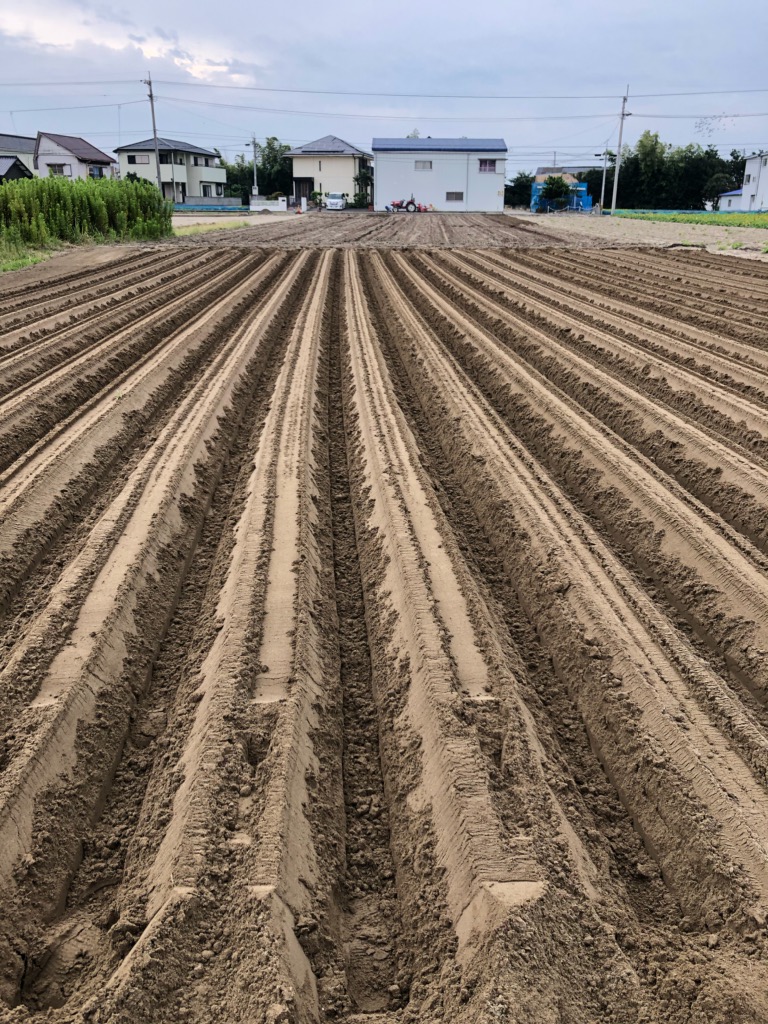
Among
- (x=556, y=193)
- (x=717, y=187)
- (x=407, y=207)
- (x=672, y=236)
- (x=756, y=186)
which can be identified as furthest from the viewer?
(x=717, y=187)

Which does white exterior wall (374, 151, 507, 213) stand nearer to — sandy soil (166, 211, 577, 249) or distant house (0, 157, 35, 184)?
distant house (0, 157, 35, 184)

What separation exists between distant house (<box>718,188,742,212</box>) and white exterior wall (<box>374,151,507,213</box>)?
18.1m

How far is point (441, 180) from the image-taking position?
5991 cm

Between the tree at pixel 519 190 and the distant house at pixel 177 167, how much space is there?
24404mm

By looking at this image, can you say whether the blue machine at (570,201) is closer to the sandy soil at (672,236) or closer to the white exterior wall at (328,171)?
the white exterior wall at (328,171)

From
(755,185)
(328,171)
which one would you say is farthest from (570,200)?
(328,171)

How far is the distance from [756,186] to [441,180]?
24.3 meters

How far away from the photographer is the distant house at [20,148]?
5848 centimetres

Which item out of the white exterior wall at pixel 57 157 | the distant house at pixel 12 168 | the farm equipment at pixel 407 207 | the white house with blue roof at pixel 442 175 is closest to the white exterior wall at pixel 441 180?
the white house with blue roof at pixel 442 175

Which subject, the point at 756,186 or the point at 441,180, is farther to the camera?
the point at 441,180

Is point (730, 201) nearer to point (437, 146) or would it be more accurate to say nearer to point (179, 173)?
point (437, 146)

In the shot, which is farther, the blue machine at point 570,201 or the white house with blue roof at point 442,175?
the white house with blue roof at point 442,175

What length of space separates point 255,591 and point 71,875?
1.74 m

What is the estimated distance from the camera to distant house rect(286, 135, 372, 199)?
68.0 meters
